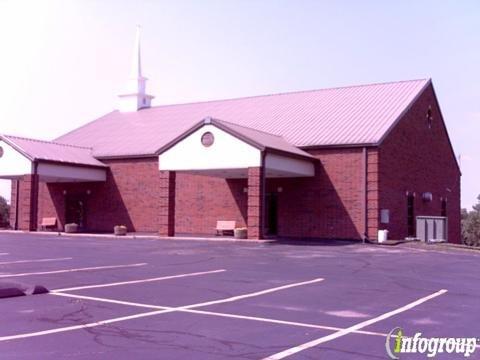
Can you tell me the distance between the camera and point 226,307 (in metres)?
8.88

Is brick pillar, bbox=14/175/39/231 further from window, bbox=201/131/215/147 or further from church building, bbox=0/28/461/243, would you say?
window, bbox=201/131/215/147

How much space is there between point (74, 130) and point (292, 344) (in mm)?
37700

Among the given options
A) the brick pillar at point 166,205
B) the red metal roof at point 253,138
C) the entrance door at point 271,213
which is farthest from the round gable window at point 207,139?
the entrance door at point 271,213

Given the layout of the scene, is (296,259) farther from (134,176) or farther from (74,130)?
(74,130)

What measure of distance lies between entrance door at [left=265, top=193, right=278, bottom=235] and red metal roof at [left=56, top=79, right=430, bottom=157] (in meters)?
3.07

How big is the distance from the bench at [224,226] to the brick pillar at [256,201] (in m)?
5.44

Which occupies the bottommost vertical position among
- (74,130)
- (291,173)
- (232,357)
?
(232,357)

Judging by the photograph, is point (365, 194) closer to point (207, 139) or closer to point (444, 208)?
point (207, 139)

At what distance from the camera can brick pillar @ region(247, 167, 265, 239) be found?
983 inches

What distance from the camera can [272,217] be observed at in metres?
→ 30.2

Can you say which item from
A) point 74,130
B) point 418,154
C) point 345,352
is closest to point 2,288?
point 345,352

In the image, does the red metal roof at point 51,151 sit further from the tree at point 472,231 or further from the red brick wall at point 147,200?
the tree at point 472,231

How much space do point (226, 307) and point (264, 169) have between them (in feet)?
54.3

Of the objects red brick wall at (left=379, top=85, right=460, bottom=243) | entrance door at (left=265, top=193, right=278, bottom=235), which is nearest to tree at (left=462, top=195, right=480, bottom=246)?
red brick wall at (left=379, top=85, right=460, bottom=243)
